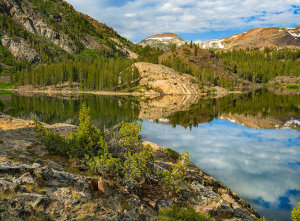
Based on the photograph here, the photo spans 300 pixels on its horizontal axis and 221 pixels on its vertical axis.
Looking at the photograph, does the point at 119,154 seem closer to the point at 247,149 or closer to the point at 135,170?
the point at 135,170

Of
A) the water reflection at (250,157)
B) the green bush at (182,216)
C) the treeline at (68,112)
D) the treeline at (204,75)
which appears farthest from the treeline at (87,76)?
the green bush at (182,216)

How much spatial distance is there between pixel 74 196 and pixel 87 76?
162m

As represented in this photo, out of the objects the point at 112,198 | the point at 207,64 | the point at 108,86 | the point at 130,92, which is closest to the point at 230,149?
the point at 112,198

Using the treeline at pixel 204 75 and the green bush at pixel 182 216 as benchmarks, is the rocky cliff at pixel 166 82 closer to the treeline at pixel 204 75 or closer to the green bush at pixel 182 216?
the treeline at pixel 204 75

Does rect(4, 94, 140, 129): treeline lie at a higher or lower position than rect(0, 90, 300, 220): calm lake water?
higher

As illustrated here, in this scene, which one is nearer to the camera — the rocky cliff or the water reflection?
the water reflection

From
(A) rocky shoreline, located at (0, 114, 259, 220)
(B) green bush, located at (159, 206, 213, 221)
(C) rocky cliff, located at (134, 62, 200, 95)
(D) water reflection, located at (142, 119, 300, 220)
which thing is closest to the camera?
(A) rocky shoreline, located at (0, 114, 259, 220)

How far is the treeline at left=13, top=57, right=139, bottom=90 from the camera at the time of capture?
14875cm

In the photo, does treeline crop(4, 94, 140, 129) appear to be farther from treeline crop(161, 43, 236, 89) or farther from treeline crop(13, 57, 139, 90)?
treeline crop(161, 43, 236, 89)

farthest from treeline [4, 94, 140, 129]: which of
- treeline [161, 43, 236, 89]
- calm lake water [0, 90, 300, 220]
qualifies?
treeline [161, 43, 236, 89]

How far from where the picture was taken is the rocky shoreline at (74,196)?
8.34m

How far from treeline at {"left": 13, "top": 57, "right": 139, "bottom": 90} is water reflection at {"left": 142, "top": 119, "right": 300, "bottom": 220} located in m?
107

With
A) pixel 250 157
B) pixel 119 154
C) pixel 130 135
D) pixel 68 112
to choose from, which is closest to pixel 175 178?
pixel 119 154

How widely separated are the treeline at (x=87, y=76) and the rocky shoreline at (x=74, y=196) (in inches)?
5160
